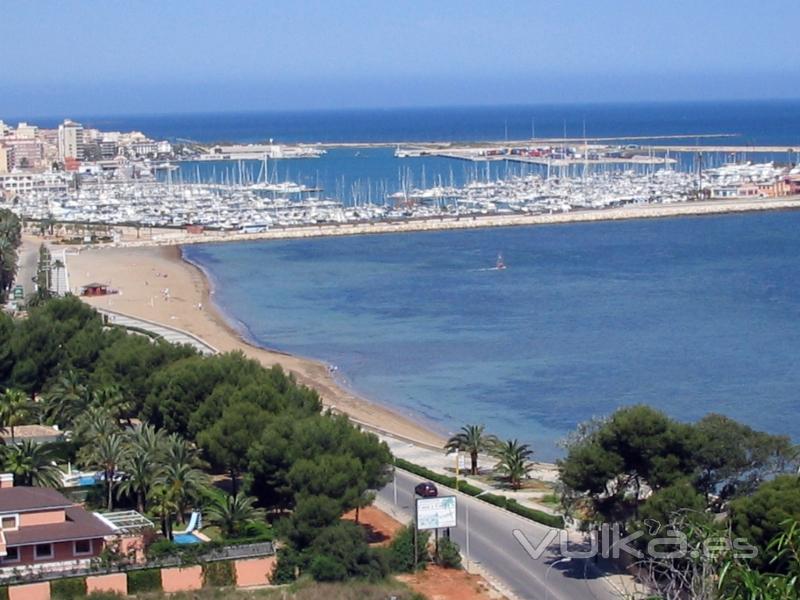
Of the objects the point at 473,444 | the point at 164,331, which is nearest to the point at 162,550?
the point at 473,444

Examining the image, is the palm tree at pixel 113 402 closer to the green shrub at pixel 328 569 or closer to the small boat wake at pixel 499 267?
the green shrub at pixel 328 569

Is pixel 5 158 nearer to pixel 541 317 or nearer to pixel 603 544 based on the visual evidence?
pixel 541 317

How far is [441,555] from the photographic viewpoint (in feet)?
55.8

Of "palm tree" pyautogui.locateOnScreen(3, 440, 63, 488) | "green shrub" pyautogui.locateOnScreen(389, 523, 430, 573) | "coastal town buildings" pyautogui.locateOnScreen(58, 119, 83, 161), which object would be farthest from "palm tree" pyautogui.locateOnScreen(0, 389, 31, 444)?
"coastal town buildings" pyautogui.locateOnScreen(58, 119, 83, 161)

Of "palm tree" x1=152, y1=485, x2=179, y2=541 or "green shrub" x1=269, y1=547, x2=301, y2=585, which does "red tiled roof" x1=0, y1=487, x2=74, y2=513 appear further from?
"green shrub" x1=269, y1=547, x2=301, y2=585

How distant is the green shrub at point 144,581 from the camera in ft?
52.1

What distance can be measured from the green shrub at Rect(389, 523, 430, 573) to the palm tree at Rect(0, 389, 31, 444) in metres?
8.04

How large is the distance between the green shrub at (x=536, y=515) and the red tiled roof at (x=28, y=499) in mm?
6246

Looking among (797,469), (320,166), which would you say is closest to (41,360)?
(797,469)

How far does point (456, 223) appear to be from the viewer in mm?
73125

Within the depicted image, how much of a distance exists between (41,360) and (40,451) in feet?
22.5

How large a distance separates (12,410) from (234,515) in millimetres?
6901

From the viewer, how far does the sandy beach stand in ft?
99.4

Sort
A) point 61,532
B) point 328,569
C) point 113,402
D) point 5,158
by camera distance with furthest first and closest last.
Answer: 1. point 5,158
2. point 113,402
3. point 61,532
4. point 328,569
